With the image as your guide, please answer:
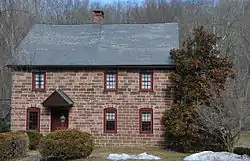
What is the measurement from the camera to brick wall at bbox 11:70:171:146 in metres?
23.8

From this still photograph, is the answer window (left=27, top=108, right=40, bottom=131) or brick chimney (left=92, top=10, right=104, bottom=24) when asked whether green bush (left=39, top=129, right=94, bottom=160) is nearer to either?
window (left=27, top=108, right=40, bottom=131)

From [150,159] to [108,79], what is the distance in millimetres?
8101

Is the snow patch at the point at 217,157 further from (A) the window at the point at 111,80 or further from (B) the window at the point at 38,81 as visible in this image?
(B) the window at the point at 38,81

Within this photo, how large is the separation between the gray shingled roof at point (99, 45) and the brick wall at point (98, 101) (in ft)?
2.93

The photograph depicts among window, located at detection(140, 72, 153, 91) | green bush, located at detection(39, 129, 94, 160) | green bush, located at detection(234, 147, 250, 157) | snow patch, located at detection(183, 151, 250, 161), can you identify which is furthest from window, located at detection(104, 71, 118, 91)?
green bush, located at detection(234, 147, 250, 157)

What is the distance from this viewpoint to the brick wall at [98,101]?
78.1 feet

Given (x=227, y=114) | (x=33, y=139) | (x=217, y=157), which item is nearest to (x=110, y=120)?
(x=33, y=139)

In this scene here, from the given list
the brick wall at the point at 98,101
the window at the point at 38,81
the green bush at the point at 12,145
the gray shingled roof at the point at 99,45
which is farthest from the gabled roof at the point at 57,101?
the green bush at the point at 12,145

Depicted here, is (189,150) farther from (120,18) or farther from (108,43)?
(120,18)

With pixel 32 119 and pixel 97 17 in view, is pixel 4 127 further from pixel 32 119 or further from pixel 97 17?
pixel 97 17

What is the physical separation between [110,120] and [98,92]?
6.30 ft

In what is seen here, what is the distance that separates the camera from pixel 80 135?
17.2 m

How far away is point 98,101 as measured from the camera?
953 inches

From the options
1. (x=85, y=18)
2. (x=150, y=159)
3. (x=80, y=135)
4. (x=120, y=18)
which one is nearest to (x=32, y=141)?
(x=80, y=135)
